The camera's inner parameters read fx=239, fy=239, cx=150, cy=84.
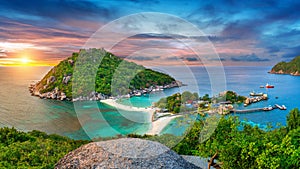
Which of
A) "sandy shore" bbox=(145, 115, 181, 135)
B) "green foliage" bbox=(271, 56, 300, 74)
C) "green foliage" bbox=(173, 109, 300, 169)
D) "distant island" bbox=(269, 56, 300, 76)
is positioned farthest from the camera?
"green foliage" bbox=(271, 56, 300, 74)

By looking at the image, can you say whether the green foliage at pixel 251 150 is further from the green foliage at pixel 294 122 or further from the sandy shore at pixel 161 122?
the sandy shore at pixel 161 122

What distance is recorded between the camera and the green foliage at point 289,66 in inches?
2564

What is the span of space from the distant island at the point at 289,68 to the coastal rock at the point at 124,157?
6937 cm

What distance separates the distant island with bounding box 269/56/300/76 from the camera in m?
65.0

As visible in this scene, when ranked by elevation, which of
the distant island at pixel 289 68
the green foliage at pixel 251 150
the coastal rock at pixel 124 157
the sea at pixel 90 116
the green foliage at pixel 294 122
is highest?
the distant island at pixel 289 68

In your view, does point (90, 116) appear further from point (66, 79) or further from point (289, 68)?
point (289, 68)

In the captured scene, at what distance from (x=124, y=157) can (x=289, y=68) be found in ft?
247

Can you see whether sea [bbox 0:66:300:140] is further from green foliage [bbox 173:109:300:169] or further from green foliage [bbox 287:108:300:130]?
green foliage [bbox 173:109:300:169]

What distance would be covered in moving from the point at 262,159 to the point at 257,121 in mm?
25048

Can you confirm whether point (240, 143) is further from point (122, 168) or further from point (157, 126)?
point (157, 126)

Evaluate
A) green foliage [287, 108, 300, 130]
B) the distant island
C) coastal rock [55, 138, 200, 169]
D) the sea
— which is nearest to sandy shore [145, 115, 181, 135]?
the sea

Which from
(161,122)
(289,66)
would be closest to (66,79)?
(161,122)

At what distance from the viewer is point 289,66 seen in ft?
228

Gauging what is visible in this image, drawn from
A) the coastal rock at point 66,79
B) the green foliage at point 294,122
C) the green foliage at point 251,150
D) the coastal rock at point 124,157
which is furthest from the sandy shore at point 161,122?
the coastal rock at point 66,79
